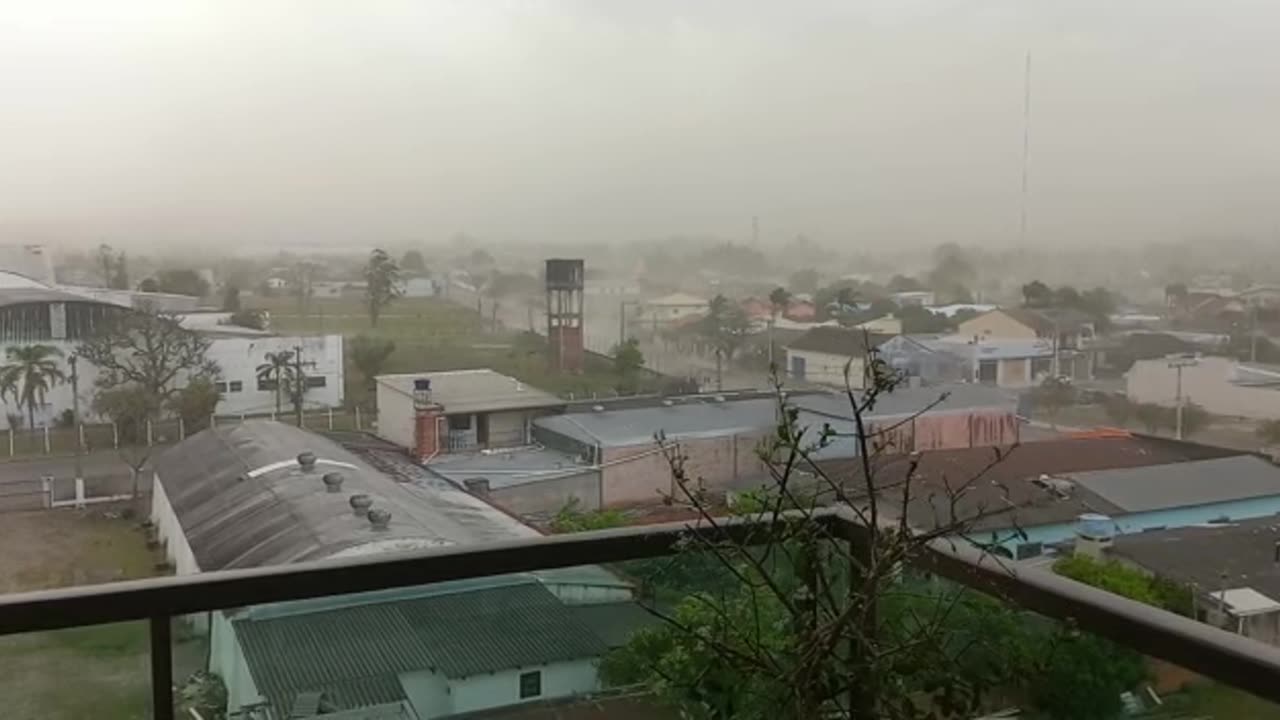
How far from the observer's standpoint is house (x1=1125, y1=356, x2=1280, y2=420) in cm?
266

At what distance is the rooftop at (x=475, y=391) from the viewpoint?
284 centimetres

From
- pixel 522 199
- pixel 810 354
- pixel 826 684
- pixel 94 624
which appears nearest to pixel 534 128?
pixel 522 199

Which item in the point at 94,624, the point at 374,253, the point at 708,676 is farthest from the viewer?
the point at 374,253

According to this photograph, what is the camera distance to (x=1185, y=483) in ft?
8.77

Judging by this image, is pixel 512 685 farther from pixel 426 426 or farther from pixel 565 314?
pixel 565 314

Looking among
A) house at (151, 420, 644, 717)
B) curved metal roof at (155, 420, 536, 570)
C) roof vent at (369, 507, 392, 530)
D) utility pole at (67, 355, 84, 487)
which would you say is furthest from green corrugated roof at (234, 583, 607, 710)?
utility pole at (67, 355, 84, 487)

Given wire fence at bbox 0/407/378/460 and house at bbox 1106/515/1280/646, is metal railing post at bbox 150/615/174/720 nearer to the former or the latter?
wire fence at bbox 0/407/378/460

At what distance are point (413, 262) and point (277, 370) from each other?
0.44 meters

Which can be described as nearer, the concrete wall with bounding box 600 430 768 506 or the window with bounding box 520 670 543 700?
the window with bounding box 520 670 543 700

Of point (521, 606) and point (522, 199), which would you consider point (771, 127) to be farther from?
point (521, 606)

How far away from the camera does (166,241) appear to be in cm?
265

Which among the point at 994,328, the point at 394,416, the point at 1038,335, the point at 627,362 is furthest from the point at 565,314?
the point at 1038,335

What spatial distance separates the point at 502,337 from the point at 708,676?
68.6 inches

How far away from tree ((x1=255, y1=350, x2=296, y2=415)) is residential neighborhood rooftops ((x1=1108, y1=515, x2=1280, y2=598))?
199cm
